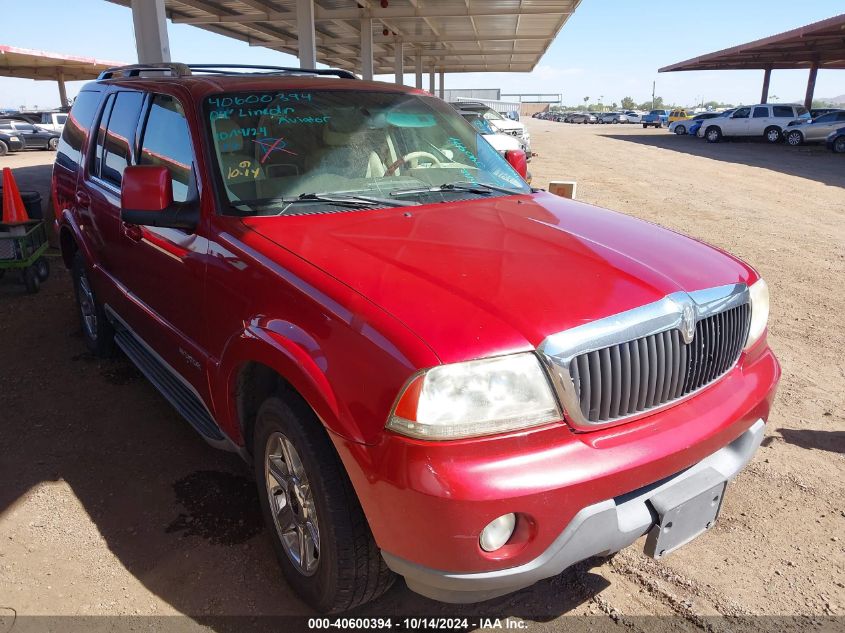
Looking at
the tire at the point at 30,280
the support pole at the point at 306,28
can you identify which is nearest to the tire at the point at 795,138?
the support pole at the point at 306,28

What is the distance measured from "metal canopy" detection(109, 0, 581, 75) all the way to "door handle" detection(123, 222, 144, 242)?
12.2m

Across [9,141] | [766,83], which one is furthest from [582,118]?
[9,141]

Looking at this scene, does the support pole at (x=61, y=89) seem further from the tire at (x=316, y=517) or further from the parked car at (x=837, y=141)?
the tire at (x=316, y=517)

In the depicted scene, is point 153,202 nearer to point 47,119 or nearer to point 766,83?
point 47,119

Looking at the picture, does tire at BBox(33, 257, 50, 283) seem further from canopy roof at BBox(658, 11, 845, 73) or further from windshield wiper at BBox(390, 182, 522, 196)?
canopy roof at BBox(658, 11, 845, 73)

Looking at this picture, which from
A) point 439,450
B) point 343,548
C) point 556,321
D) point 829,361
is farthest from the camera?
point 829,361

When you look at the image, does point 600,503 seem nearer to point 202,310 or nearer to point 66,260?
point 202,310

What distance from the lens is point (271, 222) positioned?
2537 millimetres

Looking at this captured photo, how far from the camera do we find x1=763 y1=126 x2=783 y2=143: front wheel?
95.1 ft

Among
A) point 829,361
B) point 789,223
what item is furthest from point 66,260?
point 789,223

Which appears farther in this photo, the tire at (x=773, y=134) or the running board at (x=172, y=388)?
the tire at (x=773, y=134)

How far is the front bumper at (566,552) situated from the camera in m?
1.75

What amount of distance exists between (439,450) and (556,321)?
515mm

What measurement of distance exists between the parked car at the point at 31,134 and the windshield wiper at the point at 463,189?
29.1 meters
